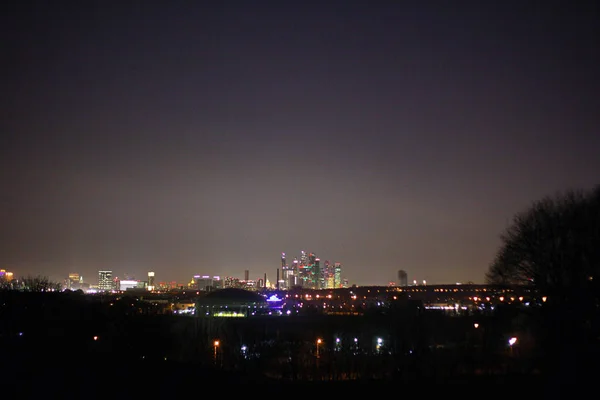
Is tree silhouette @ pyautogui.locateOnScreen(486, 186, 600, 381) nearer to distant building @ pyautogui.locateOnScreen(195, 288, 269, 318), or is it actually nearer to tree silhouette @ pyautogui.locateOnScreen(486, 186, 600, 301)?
tree silhouette @ pyautogui.locateOnScreen(486, 186, 600, 301)

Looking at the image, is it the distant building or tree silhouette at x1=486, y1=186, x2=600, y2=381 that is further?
the distant building

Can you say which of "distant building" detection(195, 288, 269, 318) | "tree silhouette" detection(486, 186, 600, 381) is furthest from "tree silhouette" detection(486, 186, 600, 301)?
"distant building" detection(195, 288, 269, 318)

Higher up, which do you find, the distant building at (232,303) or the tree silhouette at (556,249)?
the tree silhouette at (556,249)

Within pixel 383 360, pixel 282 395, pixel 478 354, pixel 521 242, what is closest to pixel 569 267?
pixel 521 242

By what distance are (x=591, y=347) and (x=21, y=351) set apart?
834 inches

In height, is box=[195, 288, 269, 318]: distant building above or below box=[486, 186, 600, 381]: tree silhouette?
below

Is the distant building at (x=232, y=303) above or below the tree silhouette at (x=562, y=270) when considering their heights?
below

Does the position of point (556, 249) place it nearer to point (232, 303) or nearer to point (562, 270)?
point (562, 270)

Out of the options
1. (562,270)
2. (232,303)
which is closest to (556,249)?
(562,270)

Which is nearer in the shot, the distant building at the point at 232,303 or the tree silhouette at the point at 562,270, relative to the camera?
the tree silhouette at the point at 562,270

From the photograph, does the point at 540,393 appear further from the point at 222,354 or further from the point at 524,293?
the point at 222,354

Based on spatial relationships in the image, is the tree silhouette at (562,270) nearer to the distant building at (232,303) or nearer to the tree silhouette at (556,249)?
the tree silhouette at (556,249)

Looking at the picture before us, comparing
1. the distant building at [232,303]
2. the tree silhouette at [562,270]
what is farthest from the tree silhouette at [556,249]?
the distant building at [232,303]

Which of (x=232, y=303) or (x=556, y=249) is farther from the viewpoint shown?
(x=232, y=303)
